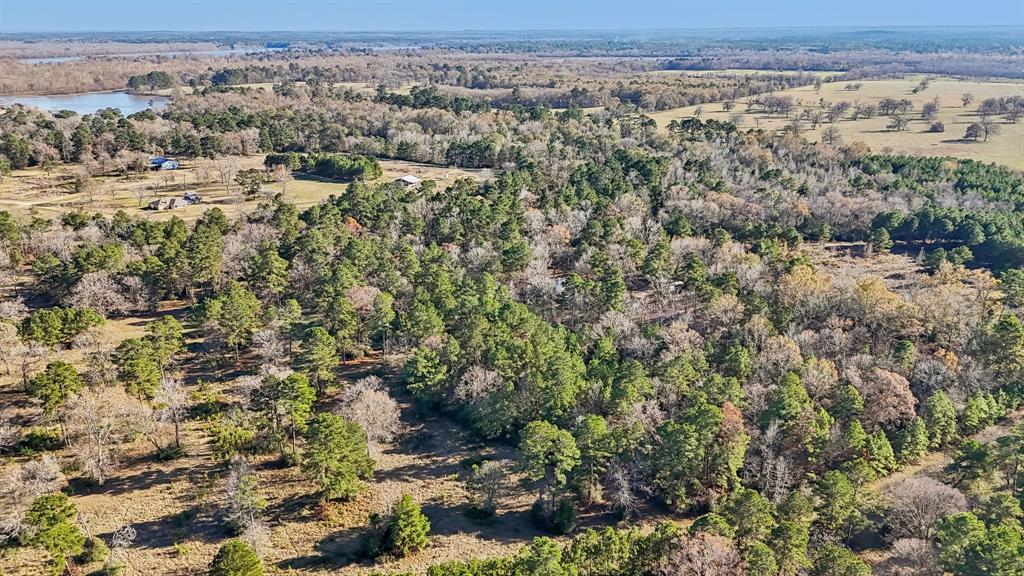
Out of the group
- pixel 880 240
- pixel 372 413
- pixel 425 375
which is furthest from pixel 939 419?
pixel 880 240

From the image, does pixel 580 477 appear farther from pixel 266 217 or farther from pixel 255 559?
pixel 266 217

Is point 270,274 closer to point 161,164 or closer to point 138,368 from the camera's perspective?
point 138,368

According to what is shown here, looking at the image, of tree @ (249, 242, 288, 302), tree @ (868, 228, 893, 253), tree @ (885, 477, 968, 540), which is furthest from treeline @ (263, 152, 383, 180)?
tree @ (885, 477, 968, 540)

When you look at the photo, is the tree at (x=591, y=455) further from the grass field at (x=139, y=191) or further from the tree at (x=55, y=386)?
the grass field at (x=139, y=191)

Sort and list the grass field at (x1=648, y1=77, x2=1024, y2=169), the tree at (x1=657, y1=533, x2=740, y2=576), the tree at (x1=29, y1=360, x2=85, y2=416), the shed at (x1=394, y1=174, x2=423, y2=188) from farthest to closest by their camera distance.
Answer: the grass field at (x1=648, y1=77, x2=1024, y2=169)
the shed at (x1=394, y1=174, x2=423, y2=188)
the tree at (x1=29, y1=360, x2=85, y2=416)
the tree at (x1=657, y1=533, x2=740, y2=576)

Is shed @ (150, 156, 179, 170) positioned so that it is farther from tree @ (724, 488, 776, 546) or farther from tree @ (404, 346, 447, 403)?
tree @ (724, 488, 776, 546)

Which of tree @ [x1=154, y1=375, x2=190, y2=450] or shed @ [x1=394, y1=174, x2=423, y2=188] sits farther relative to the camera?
shed @ [x1=394, y1=174, x2=423, y2=188]

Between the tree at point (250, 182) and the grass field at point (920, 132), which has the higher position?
the grass field at point (920, 132)

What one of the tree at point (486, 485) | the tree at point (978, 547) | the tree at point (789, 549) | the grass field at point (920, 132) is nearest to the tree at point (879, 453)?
the tree at point (978, 547)
